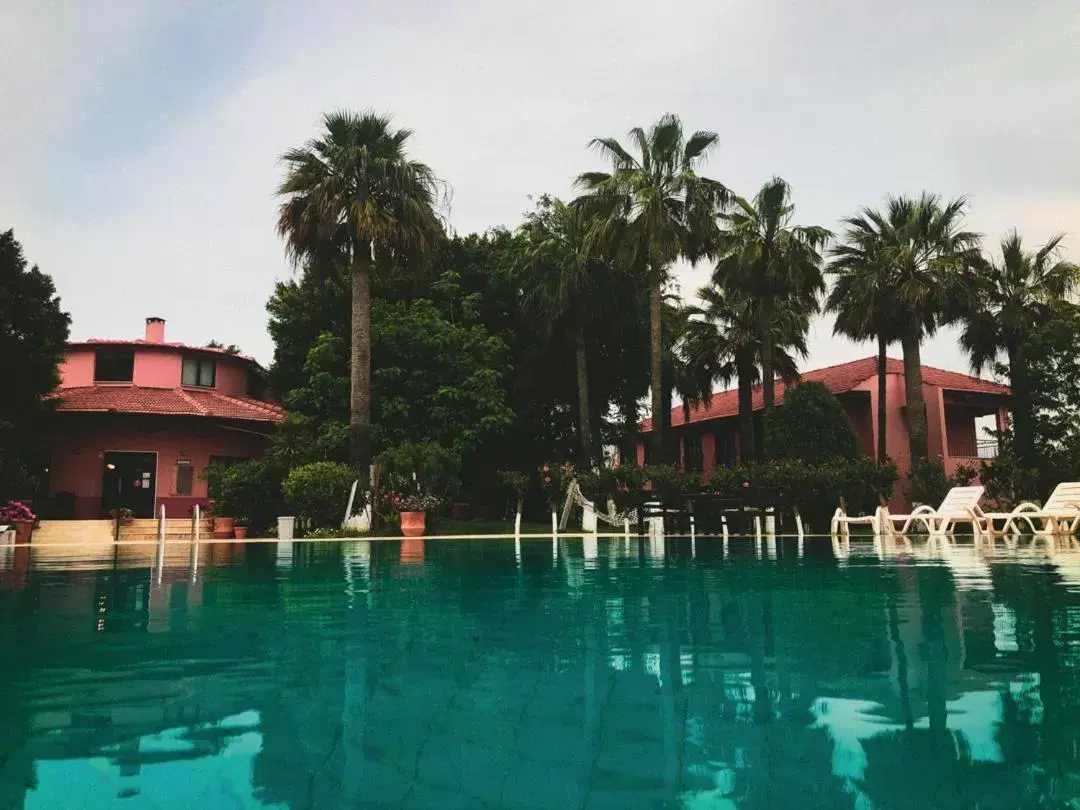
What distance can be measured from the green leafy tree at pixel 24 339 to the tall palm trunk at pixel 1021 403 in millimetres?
28325

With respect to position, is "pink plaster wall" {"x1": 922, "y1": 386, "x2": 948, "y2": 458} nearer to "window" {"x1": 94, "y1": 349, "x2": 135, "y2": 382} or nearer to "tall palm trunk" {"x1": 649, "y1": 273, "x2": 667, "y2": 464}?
"tall palm trunk" {"x1": 649, "y1": 273, "x2": 667, "y2": 464}

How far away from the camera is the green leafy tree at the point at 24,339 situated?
23.1 m

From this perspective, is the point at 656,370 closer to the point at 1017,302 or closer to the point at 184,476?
the point at 1017,302

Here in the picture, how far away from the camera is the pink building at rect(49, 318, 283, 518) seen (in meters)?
28.1

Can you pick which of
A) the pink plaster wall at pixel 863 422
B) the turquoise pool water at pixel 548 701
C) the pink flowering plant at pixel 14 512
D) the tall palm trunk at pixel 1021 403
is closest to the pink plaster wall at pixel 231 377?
the pink flowering plant at pixel 14 512

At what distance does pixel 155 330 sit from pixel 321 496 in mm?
14161

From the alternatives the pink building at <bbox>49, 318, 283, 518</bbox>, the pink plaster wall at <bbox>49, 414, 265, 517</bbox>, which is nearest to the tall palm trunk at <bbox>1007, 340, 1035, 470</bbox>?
the pink building at <bbox>49, 318, 283, 518</bbox>

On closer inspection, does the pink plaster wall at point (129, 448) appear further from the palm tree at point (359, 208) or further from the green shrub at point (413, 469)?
the green shrub at point (413, 469)

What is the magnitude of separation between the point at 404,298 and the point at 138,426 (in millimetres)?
9757

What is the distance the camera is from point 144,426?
28781 millimetres

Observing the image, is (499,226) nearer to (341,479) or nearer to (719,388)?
(719,388)

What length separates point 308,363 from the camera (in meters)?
26.8

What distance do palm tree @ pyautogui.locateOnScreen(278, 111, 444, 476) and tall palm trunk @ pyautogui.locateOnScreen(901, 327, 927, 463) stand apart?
1474 cm

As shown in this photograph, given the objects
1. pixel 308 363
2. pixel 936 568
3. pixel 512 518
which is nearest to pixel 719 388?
pixel 512 518
